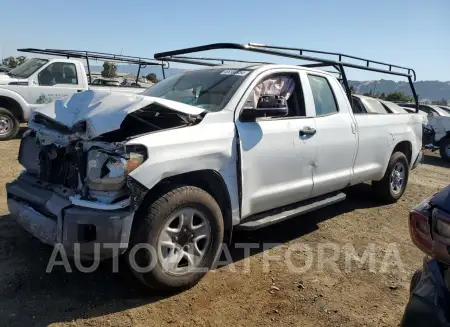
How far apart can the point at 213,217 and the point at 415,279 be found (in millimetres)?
1686

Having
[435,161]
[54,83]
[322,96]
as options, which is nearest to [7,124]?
[54,83]

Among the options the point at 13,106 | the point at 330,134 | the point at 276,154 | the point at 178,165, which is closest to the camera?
the point at 178,165

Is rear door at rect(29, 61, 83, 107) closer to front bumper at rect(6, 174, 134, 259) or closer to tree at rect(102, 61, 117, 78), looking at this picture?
tree at rect(102, 61, 117, 78)

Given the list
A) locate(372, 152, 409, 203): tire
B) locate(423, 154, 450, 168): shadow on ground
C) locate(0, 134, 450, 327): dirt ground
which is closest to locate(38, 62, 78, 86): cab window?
locate(0, 134, 450, 327): dirt ground

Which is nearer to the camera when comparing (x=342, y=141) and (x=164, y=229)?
(x=164, y=229)

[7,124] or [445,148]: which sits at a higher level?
[7,124]

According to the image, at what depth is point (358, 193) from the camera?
267 inches

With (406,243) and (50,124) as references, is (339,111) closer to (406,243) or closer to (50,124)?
(406,243)

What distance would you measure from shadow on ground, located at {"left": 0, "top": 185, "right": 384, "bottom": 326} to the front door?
0.69 m

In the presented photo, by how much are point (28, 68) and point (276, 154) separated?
8.72m

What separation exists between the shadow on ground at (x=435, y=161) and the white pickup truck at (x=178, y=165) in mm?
8732

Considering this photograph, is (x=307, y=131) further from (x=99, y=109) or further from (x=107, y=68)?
(x=107, y=68)

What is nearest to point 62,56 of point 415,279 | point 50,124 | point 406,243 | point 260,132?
point 50,124

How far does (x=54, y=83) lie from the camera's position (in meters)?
10.2
